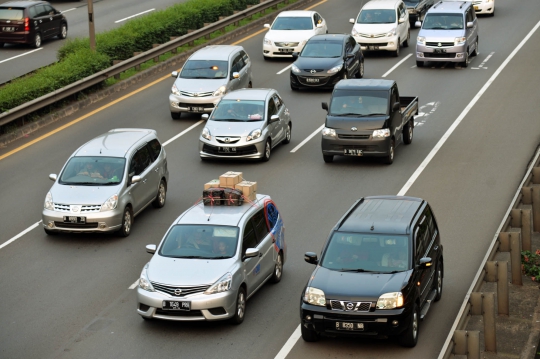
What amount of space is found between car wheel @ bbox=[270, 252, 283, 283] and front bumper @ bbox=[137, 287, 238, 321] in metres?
2.23

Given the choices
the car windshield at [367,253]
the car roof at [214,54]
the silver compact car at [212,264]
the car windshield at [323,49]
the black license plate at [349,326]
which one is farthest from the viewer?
the car windshield at [323,49]

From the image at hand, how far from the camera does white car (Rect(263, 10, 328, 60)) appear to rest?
36438mm

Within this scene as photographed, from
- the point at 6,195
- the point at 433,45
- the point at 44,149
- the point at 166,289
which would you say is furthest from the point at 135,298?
the point at 433,45

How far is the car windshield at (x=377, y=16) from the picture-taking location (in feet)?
123

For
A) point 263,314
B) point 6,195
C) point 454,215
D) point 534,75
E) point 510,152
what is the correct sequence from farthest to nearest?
point 534,75 < point 510,152 < point 6,195 < point 454,215 < point 263,314

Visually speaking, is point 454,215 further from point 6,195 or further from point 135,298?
point 6,195

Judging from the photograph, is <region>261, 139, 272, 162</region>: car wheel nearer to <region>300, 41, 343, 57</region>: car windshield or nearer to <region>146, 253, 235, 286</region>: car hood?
<region>300, 41, 343, 57</region>: car windshield

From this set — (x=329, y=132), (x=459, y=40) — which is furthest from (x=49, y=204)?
(x=459, y=40)

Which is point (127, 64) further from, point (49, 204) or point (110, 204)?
point (110, 204)

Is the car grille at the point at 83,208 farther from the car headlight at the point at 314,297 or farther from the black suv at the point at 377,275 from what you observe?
the car headlight at the point at 314,297

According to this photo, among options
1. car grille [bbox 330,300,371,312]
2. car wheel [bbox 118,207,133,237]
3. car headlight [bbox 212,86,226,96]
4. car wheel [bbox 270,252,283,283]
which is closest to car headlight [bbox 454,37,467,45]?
car headlight [bbox 212,86,226,96]

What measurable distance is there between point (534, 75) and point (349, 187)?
A: 43.6 feet

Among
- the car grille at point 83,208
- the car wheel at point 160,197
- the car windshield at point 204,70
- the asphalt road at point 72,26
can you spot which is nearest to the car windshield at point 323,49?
the car windshield at point 204,70

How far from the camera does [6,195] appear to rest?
74.6 feet
